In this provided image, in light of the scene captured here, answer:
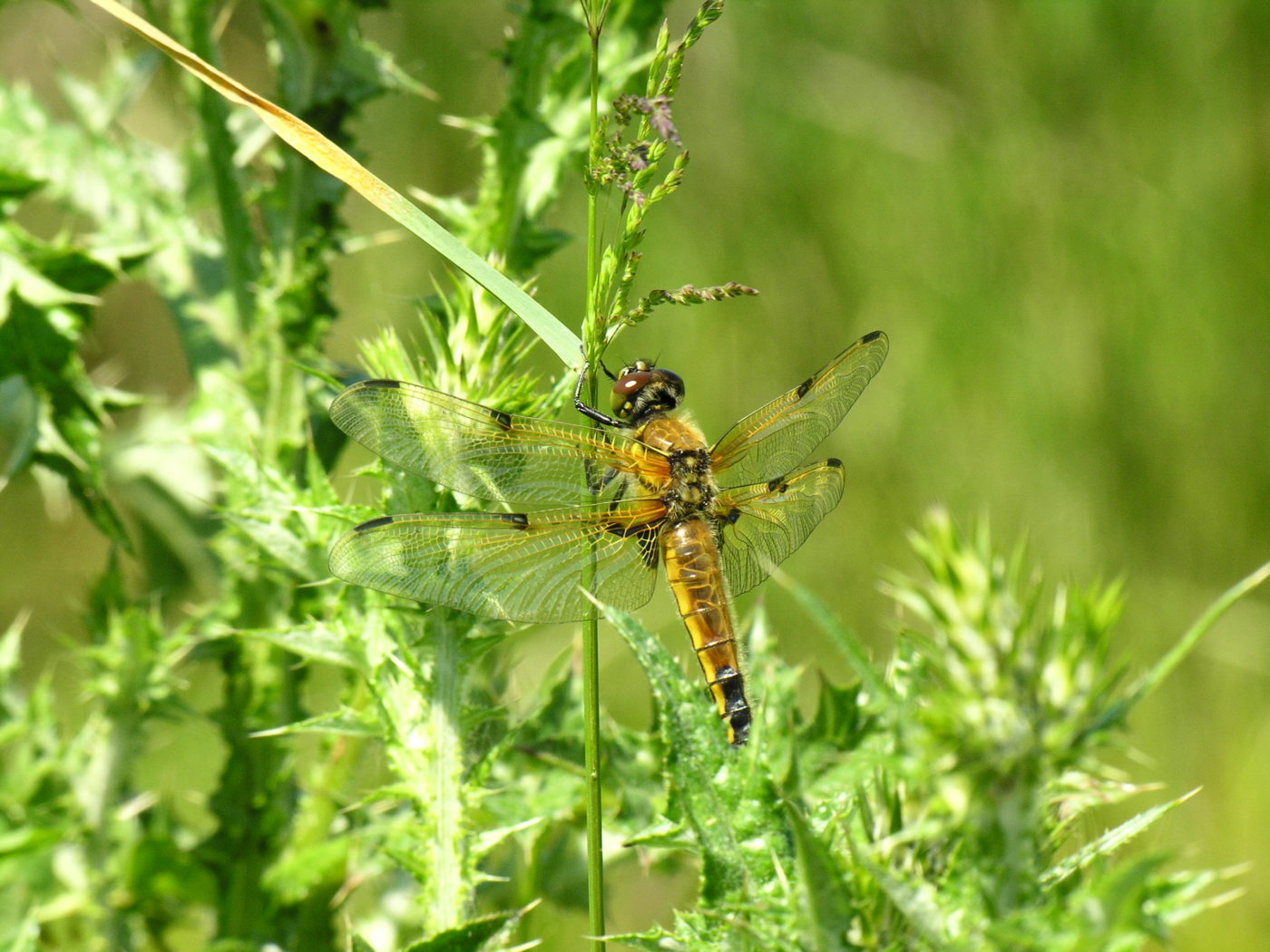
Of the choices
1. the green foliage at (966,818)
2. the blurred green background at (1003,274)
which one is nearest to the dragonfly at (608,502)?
the green foliage at (966,818)

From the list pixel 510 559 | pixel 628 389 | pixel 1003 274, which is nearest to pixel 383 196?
pixel 510 559

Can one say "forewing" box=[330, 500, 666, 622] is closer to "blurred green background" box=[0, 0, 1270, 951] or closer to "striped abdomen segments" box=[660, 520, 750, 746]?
"striped abdomen segments" box=[660, 520, 750, 746]

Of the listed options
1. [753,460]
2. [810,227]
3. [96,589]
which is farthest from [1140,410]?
[96,589]

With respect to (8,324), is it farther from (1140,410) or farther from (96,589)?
(1140,410)

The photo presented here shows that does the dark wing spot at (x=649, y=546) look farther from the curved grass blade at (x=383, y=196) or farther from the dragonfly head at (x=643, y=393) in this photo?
the curved grass blade at (x=383, y=196)

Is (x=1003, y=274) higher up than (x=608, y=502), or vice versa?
(x=1003, y=274)

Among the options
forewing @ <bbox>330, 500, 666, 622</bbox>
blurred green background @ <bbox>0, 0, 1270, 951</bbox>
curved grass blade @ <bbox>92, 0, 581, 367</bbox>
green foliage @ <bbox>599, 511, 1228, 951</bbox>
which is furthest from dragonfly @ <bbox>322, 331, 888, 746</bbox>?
blurred green background @ <bbox>0, 0, 1270, 951</bbox>

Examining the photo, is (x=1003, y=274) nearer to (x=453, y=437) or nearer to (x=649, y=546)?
(x=649, y=546)
